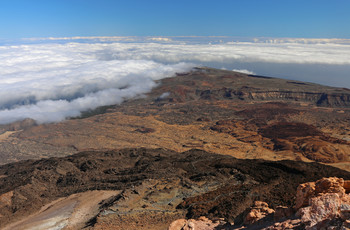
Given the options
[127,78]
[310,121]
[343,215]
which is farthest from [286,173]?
[127,78]

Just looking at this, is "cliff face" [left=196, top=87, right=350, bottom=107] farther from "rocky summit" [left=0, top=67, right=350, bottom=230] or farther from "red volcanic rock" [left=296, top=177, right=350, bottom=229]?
"red volcanic rock" [left=296, top=177, right=350, bottom=229]

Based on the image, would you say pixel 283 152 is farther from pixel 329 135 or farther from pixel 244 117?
pixel 244 117

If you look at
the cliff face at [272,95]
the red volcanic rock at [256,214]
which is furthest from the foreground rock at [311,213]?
the cliff face at [272,95]

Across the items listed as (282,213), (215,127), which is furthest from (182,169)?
(215,127)

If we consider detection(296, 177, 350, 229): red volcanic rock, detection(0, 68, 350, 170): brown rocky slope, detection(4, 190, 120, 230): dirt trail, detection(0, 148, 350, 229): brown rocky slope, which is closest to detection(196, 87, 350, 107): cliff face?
detection(0, 68, 350, 170): brown rocky slope

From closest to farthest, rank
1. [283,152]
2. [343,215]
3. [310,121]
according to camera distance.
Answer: [343,215], [283,152], [310,121]

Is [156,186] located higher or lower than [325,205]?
lower

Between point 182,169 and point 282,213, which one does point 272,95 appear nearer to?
point 182,169

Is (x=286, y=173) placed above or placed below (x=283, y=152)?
above

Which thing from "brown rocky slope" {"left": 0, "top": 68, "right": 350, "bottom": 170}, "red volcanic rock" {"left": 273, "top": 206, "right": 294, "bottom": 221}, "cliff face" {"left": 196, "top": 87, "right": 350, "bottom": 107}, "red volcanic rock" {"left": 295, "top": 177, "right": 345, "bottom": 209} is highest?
"red volcanic rock" {"left": 295, "top": 177, "right": 345, "bottom": 209}
